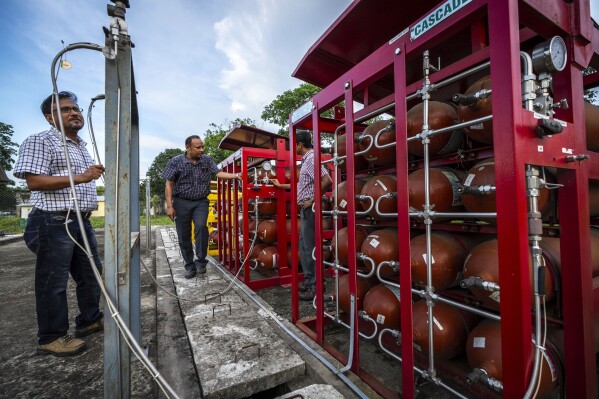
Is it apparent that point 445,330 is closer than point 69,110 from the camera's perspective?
Yes

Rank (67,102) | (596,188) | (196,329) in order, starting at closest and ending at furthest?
1. (596,188)
2. (67,102)
3. (196,329)

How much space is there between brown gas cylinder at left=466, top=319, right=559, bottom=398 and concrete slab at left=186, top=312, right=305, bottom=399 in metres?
1.09

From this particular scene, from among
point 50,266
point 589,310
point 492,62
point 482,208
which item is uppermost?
point 492,62

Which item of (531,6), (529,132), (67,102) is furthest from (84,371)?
(531,6)

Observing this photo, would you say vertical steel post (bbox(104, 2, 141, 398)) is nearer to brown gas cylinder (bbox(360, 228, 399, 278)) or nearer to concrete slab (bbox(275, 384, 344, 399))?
concrete slab (bbox(275, 384, 344, 399))

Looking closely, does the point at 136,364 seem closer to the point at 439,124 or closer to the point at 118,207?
the point at 118,207

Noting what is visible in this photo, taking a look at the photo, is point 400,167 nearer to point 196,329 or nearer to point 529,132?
point 529,132

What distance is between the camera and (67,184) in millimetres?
2195

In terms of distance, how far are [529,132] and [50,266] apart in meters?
3.18

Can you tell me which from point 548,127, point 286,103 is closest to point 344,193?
point 548,127

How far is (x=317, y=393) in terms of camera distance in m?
1.68

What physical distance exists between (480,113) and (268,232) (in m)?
3.46

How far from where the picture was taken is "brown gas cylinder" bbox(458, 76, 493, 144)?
62.6 inches

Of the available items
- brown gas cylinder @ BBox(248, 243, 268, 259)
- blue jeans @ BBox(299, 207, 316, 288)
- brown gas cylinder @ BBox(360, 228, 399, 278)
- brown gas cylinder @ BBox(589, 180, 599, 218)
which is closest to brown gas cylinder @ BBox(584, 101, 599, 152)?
brown gas cylinder @ BBox(589, 180, 599, 218)
